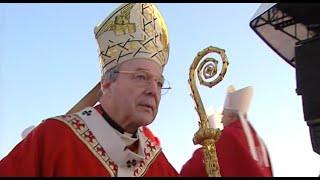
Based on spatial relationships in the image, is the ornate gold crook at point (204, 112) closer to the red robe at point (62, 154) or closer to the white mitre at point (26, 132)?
the red robe at point (62, 154)

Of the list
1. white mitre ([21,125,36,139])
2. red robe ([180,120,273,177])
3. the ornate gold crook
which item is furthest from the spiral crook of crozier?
white mitre ([21,125,36,139])

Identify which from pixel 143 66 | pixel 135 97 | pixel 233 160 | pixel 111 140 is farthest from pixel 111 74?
pixel 233 160

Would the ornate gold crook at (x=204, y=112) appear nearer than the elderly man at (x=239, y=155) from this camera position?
Yes

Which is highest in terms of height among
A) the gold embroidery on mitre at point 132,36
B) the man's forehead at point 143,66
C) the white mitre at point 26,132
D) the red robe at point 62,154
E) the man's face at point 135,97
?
the gold embroidery on mitre at point 132,36

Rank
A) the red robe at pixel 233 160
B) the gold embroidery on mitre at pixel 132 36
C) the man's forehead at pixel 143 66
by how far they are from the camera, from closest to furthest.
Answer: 1. the man's forehead at pixel 143 66
2. the gold embroidery on mitre at pixel 132 36
3. the red robe at pixel 233 160

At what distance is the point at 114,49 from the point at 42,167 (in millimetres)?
932

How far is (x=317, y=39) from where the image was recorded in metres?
10.5

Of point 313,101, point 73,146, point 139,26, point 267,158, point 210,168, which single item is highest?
point 139,26

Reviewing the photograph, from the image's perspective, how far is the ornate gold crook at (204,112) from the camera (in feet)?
9.17

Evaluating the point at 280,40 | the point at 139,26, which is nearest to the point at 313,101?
the point at 280,40

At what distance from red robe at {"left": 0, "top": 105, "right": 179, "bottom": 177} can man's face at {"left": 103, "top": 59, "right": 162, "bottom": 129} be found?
0.58ft

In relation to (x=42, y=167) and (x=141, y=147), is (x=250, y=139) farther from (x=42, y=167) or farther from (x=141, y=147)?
(x=42, y=167)

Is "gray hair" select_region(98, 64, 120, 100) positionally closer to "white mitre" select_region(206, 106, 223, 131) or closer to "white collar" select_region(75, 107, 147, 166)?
"white collar" select_region(75, 107, 147, 166)

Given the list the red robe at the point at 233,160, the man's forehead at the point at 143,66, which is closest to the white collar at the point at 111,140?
the man's forehead at the point at 143,66
